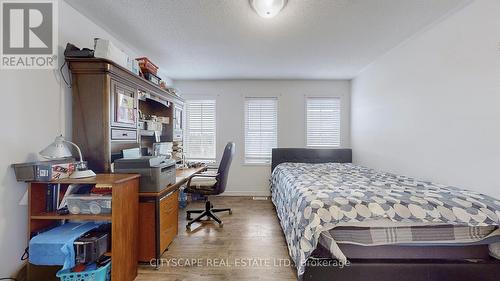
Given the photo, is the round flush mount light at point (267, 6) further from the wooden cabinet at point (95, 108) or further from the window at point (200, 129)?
the window at point (200, 129)

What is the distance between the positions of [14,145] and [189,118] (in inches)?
124

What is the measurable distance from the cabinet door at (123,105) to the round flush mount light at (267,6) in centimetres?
148

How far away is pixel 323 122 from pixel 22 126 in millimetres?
4437

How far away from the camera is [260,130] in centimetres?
469

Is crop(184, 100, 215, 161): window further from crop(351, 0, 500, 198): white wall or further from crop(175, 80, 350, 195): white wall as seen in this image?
crop(351, 0, 500, 198): white wall

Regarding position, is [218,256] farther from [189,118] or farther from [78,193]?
[189,118]

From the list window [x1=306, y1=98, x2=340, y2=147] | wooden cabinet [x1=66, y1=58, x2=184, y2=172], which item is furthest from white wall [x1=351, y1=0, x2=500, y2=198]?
wooden cabinet [x1=66, y1=58, x2=184, y2=172]

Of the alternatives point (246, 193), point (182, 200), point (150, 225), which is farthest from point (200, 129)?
point (150, 225)

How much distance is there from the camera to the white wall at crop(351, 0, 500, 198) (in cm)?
182

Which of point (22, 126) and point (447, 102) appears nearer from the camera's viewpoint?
point (22, 126)

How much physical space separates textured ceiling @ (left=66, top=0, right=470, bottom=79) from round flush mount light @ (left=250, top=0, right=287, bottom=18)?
0.24 ft

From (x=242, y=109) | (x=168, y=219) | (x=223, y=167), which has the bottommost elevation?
(x=168, y=219)

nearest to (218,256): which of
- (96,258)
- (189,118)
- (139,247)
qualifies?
(139,247)

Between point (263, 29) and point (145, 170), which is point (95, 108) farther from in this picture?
point (263, 29)
